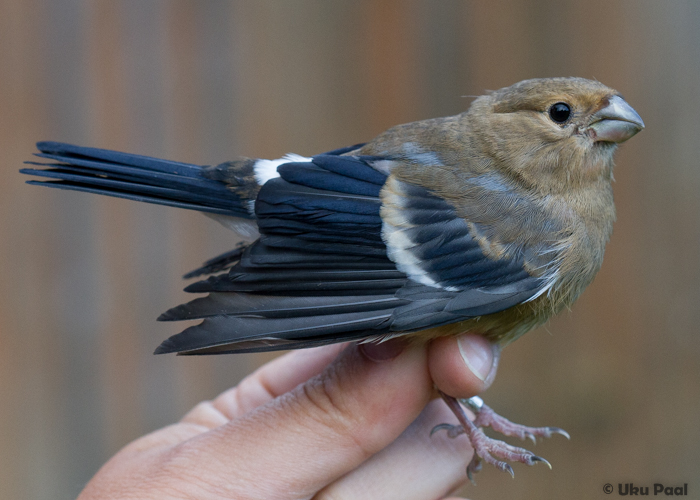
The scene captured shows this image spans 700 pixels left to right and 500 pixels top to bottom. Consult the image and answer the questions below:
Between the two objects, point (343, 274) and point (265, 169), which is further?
point (265, 169)

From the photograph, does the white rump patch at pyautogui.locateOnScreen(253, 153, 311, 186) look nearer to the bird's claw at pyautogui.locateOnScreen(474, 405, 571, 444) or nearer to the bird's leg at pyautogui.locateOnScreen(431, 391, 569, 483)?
the bird's leg at pyautogui.locateOnScreen(431, 391, 569, 483)

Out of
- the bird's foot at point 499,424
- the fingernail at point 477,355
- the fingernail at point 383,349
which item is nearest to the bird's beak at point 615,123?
the fingernail at point 477,355

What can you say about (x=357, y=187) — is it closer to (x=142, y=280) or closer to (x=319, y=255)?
(x=319, y=255)

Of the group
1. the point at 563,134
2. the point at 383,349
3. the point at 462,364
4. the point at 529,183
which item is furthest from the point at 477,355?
the point at 563,134

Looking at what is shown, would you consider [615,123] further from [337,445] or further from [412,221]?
[337,445]

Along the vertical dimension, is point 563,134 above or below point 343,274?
above

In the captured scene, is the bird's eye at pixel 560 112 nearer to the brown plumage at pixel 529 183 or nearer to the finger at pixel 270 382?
the brown plumage at pixel 529 183
